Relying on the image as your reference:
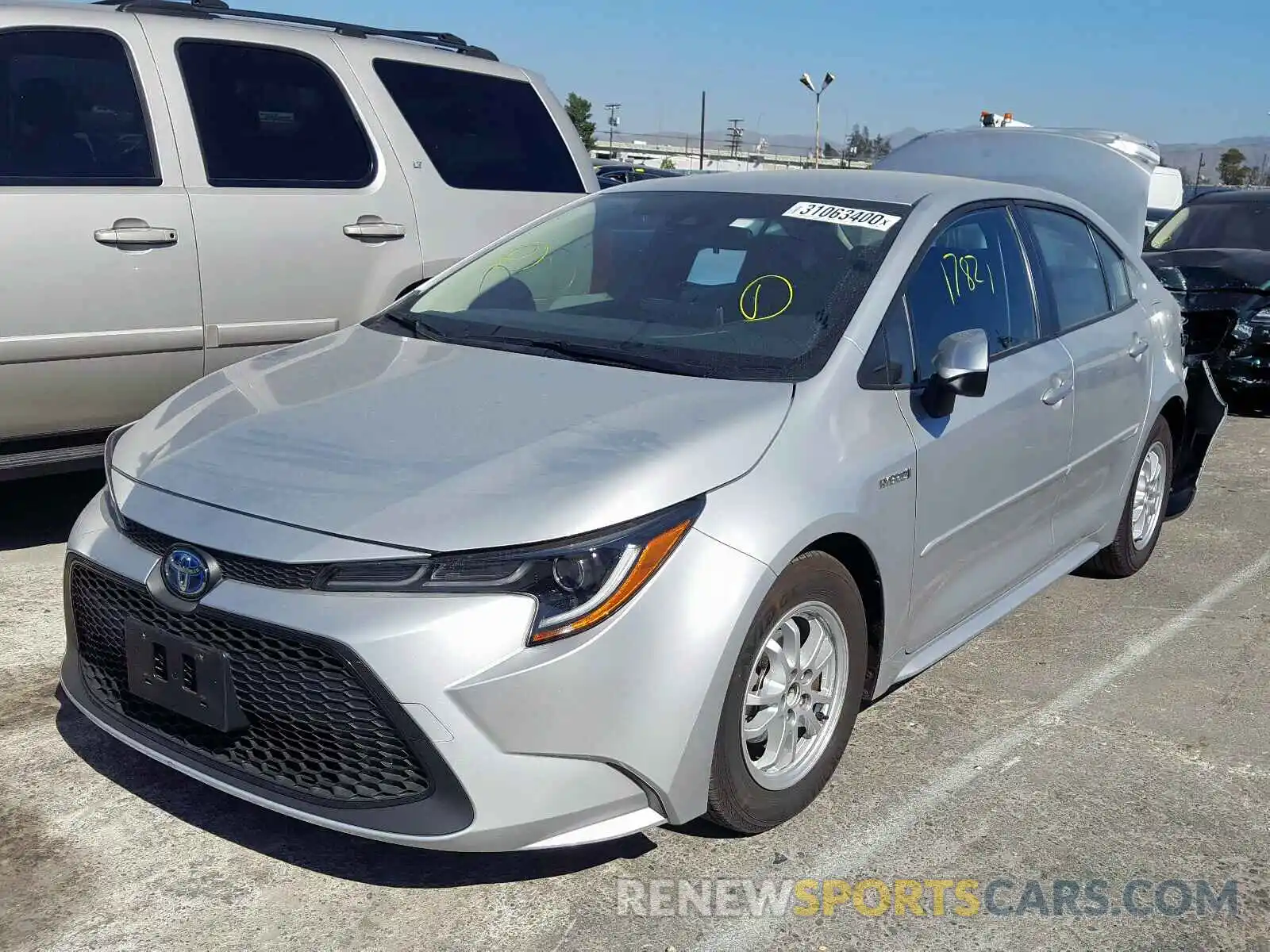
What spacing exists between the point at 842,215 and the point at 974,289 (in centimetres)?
46

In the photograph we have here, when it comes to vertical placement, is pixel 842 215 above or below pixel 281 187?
above

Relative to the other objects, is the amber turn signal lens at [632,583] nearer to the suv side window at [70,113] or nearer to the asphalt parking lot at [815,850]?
the asphalt parking lot at [815,850]

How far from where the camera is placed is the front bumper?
8.30 feet

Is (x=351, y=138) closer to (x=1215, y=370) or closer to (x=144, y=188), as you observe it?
(x=144, y=188)

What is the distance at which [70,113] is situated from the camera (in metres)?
4.73

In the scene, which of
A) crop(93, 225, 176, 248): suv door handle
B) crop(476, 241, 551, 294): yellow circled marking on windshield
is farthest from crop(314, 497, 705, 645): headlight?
crop(93, 225, 176, 248): suv door handle

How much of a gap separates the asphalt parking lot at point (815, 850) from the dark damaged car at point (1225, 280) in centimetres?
247

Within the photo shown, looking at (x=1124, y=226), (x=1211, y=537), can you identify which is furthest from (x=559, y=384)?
(x=1124, y=226)

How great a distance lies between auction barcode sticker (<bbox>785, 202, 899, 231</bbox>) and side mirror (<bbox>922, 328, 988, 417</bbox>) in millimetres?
479

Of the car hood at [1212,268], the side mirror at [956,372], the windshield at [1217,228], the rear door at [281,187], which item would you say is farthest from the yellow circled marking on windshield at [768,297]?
the windshield at [1217,228]

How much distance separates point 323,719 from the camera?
2633 mm

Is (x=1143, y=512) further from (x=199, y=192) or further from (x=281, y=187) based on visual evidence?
(x=199, y=192)

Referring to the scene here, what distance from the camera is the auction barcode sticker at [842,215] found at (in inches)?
150

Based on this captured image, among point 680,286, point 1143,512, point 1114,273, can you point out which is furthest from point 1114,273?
point 680,286
